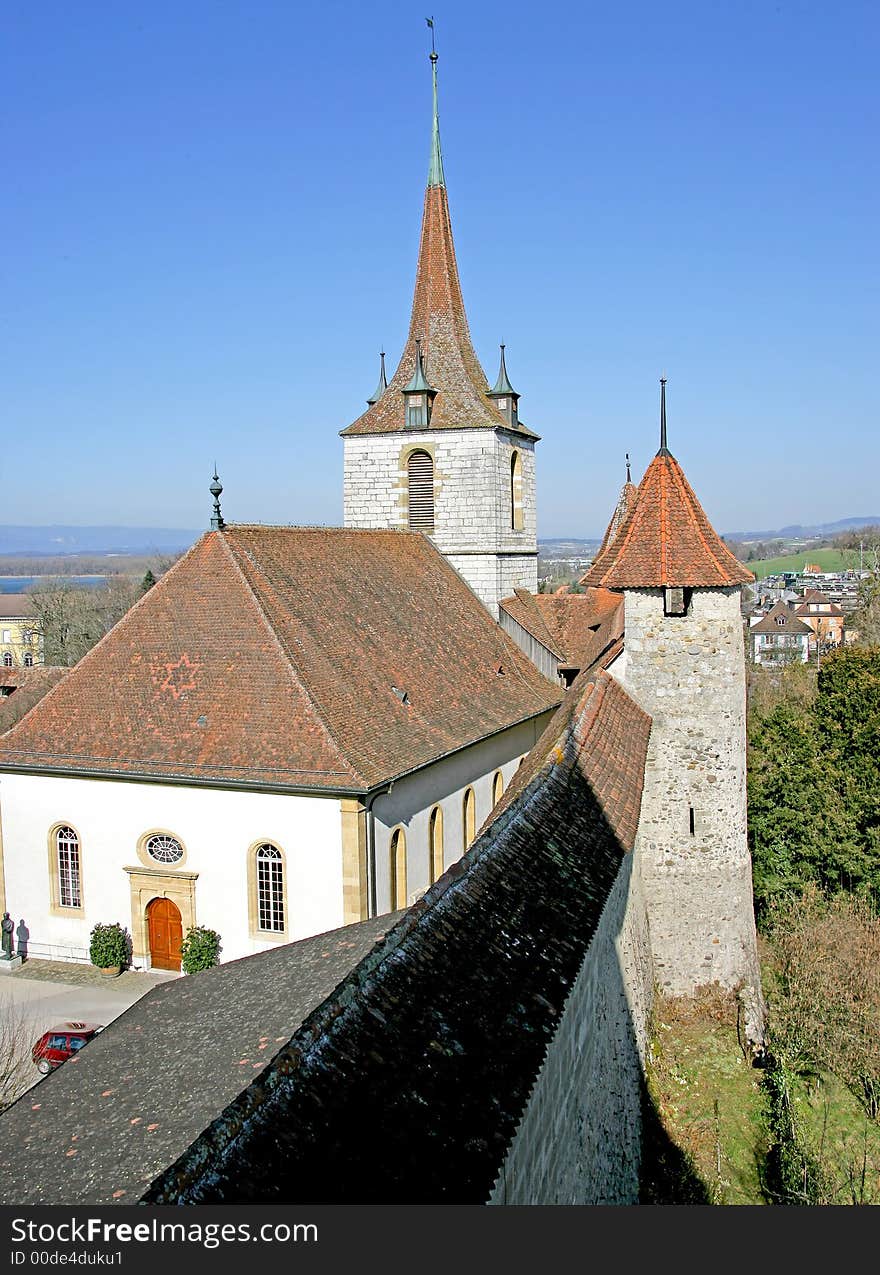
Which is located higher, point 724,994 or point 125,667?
point 125,667

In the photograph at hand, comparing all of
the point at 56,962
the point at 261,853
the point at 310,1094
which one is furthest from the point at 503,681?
the point at 310,1094

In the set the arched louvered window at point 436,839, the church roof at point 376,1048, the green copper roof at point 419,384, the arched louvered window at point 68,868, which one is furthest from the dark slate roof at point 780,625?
the church roof at point 376,1048

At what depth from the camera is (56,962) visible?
19.5 m

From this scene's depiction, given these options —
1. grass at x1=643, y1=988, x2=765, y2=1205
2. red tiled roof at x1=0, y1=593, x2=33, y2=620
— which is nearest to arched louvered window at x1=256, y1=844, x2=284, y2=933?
grass at x1=643, y1=988, x2=765, y2=1205

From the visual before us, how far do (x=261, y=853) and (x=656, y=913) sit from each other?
674cm

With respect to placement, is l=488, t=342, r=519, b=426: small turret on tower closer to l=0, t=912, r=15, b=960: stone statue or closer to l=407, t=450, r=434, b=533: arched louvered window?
l=407, t=450, r=434, b=533: arched louvered window

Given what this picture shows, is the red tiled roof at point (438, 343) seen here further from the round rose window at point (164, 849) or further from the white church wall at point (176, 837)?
the round rose window at point (164, 849)

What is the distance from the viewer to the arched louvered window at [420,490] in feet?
96.6

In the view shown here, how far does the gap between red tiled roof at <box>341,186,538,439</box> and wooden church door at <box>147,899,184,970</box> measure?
1571cm

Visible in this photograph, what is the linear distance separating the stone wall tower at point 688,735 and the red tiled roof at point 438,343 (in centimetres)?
1408

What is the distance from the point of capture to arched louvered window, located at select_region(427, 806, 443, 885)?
2016 cm

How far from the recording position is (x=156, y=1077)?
11.2 m
